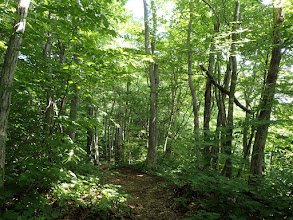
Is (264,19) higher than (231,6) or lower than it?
lower

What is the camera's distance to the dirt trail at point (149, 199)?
13.7ft

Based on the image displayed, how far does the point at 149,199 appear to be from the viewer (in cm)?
540

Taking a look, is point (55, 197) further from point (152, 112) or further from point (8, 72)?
point (152, 112)

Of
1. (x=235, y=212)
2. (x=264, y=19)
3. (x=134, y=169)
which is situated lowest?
(x=134, y=169)

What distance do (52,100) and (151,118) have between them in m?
6.10

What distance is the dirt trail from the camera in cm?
417

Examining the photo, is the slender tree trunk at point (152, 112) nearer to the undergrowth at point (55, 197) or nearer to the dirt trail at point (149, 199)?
the dirt trail at point (149, 199)

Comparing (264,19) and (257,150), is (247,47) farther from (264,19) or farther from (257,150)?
(257,150)

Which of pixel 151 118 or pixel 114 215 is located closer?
pixel 114 215

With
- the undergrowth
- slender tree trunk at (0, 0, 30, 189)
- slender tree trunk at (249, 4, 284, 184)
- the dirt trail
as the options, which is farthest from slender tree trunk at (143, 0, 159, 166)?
slender tree trunk at (0, 0, 30, 189)

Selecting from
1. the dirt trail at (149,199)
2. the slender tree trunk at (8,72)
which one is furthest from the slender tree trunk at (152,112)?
the slender tree trunk at (8,72)

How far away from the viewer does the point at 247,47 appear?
6.02 m

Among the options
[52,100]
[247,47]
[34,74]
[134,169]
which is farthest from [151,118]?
[34,74]

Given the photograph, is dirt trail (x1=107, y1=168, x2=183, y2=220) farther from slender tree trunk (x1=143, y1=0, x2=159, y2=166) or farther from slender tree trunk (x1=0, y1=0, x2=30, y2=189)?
slender tree trunk (x1=0, y1=0, x2=30, y2=189)
